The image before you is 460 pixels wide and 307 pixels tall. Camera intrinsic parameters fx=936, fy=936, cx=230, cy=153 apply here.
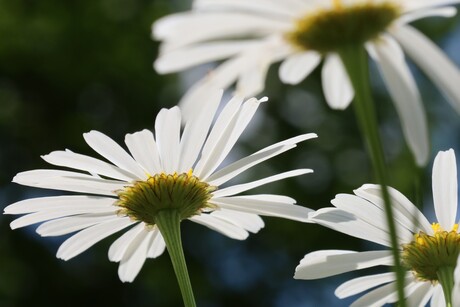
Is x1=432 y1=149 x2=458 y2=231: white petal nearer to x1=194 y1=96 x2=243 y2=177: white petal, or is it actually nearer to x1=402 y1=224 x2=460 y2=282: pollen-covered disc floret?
x1=402 y1=224 x2=460 y2=282: pollen-covered disc floret

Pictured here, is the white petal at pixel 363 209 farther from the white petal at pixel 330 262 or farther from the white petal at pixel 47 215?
the white petal at pixel 47 215

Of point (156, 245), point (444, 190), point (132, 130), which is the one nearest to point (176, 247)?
point (156, 245)

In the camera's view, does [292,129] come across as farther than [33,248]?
Yes

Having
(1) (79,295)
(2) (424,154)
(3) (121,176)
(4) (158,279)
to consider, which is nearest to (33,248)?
(1) (79,295)

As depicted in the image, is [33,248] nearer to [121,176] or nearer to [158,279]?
[158,279]

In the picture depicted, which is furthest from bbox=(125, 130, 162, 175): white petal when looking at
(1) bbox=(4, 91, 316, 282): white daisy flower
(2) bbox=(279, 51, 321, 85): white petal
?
(2) bbox=(279, 51, 321, 85): white petal

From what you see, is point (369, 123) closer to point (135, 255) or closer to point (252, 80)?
point (252, 80)

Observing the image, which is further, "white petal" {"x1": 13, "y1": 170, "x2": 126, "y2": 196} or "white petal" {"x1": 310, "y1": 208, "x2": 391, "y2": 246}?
"white petal" {"x1": 13, "y1": 170, "x2": 126, "y2": 196}
